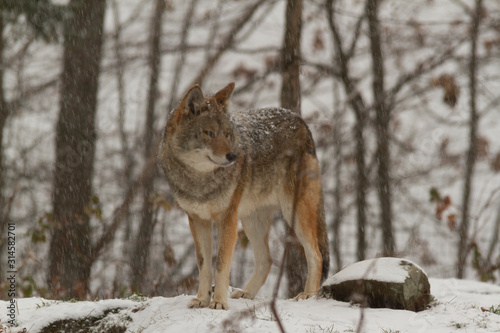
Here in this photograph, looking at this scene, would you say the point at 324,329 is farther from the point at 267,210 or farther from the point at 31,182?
the point at 31,182

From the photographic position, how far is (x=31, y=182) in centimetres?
1366

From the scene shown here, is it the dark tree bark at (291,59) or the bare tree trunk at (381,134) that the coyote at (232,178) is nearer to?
the dark tree bark at (291,59)

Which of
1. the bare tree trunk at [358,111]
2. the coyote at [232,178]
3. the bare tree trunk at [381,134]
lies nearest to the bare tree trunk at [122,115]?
the bare tree trunk at [358,111]

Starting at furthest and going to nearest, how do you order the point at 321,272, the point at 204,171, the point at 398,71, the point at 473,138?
the point at 398,71 < the point at 473,138 < the point at 321,272 < the point at 204,171

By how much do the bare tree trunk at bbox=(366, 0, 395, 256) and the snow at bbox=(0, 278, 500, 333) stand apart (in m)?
6.07

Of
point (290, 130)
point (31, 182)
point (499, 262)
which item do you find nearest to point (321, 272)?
point (290, 130)

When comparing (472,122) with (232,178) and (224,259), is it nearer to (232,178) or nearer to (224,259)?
(232,178)

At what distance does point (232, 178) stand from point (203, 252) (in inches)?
31.9

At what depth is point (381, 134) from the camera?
11688 millimetres

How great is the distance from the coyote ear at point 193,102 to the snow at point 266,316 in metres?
1.88

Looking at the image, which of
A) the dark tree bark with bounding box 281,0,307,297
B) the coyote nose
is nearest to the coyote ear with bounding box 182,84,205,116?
the coyote nose

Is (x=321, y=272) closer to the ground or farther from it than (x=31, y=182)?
closer to the ground

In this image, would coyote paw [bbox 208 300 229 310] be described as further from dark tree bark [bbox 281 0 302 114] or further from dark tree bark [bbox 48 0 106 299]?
dark tree bark [bbox 48 0 106 299]

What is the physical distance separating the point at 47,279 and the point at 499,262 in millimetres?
8704
